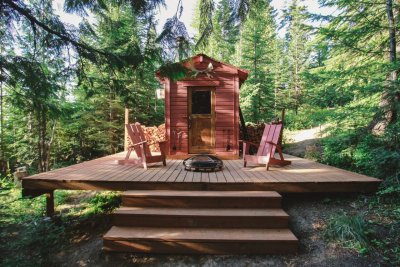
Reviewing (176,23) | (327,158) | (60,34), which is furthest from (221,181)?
(327,158)

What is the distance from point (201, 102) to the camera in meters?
6.54

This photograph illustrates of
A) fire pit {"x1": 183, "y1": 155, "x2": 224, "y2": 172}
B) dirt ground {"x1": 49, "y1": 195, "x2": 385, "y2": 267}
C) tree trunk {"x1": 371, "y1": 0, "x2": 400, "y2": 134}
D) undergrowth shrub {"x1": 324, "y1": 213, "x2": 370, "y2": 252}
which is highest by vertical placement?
tree trunk {"x1": 371, "y1": 0, "x2": 400, "y2": 134}

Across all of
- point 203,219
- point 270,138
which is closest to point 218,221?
point 203,219

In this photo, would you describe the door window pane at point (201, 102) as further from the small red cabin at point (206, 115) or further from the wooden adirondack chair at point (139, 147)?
the wooden adirondack chair at point (139, 147)

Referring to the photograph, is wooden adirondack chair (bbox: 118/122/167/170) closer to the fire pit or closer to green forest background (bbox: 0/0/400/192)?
the fire pit

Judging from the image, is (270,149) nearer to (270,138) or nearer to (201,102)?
(270,138)

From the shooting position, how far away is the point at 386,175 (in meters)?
3.45

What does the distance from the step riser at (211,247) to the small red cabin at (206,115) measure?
3883 millimetres

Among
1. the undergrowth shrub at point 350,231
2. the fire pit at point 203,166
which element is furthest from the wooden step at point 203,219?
the fire pit at point 203,166

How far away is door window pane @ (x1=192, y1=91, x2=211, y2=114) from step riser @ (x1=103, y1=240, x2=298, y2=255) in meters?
4.38

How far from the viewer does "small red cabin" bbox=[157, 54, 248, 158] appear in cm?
638

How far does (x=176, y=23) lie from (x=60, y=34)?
4.70ft

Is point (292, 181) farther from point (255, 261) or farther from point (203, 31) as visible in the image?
point (203, 31)

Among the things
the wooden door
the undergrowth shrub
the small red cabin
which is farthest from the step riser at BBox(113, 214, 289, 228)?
the wooden door
